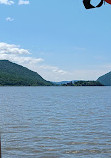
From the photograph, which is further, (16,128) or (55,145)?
(16,128)

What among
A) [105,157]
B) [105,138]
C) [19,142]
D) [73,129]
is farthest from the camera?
[73,129]

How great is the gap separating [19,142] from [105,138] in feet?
23.2

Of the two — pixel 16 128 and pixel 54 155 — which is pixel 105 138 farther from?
pixel 16 128

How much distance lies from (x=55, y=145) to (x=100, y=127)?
9.51 m

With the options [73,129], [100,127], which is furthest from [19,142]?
[100,127]

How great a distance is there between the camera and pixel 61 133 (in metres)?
24.5

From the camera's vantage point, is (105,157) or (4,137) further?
(4,137)

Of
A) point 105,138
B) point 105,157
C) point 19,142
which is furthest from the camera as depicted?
point 105,138

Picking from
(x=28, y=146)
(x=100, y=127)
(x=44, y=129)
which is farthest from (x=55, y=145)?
(x=100, y=127)

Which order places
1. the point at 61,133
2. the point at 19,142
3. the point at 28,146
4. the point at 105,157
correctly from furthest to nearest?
the point at 61,133, the point at 19,142, the point at 28,146, the point at 105,157

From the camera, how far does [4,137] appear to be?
23094mm

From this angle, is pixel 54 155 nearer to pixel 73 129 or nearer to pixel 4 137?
pixel 4 137

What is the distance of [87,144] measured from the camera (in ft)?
65.8

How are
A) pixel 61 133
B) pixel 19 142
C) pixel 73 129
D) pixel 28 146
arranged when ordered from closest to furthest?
pixel 28 146
pixel 19 142
pixel 61 133
pixel 73 129
